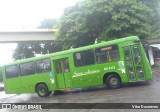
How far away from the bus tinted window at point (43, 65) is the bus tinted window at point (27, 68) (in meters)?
0.41

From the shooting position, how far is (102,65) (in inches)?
618

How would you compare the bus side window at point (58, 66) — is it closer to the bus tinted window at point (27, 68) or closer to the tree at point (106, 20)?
the bus tinted window at point (27, 68)

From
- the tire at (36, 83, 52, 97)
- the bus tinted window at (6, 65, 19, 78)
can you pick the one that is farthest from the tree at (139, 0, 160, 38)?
the bus tinted window at (6, 65, 19, 78)

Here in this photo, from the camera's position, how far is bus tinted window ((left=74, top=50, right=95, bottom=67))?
52.7 feet

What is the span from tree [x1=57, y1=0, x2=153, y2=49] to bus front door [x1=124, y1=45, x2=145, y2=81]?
9435 mm

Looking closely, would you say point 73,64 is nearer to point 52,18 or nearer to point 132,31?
point 132,31

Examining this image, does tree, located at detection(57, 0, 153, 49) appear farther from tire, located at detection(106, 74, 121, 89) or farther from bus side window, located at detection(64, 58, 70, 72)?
tire, located at detection(106, 74, 121, 89)

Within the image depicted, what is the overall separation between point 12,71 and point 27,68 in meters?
1.28

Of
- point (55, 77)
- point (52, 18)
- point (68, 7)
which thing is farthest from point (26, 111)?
point (52, 18)

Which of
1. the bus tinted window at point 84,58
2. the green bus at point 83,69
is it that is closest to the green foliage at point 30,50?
the green bus at point 83,69

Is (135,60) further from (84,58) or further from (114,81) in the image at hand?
(84,58)

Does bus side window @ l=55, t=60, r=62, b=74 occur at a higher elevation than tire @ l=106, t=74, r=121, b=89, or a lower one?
higher

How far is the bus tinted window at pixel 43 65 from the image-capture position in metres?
17.6

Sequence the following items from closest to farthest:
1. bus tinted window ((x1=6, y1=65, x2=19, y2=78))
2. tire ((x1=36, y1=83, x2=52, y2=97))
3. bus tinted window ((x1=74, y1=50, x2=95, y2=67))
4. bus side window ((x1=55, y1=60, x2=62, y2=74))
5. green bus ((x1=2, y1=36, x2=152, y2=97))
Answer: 1. green bus ((x1=2, y1=36, x2=152, y2=97))
2. bus tinted window ((x1=74, y1=50, x2=95, y2=67))
3. bus side window ((x1=55, y1=60, x2=62, y2=74))
4. tire ((x1=36, y1=83, x2=52, y2=97))
5. bus tinted window ((x1=6, y1=65, x2=19, y2=78))
